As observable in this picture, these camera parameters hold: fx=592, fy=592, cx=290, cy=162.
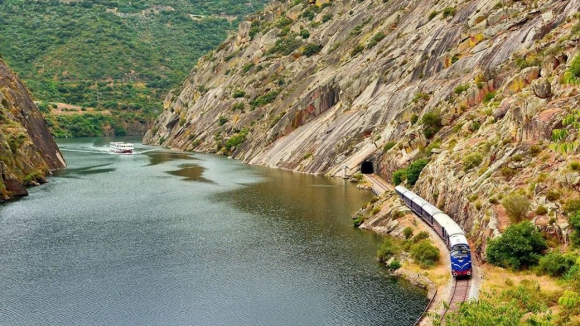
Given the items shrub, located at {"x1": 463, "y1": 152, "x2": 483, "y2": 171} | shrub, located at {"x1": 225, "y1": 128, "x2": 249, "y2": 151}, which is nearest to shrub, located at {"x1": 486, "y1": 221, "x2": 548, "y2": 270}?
shrub, located at {"x1": 463, "y1": 152, "x2": 483, "y2": 171}

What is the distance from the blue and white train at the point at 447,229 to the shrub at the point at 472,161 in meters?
5.61

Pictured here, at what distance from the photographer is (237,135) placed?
174 m

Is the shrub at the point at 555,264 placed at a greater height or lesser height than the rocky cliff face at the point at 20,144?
lesser

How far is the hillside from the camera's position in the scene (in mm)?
52625

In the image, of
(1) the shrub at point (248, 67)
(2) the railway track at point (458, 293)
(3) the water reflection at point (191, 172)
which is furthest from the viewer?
(1) the shrub at point (248, 67)

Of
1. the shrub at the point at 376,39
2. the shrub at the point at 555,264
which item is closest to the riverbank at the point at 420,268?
the shrub at the point at 555,264

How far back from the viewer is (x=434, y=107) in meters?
96.6

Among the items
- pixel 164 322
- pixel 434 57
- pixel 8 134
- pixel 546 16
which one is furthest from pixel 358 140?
pixel 164 322

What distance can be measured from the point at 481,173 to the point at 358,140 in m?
60.6

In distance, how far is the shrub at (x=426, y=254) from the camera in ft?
170

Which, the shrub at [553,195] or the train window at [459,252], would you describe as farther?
the shrub at [553,195]

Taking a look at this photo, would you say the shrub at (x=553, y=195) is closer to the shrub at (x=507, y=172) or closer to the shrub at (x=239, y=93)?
the shrub at (x=507, y=172)

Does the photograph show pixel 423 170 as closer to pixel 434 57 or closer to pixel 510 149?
pixel 510 149

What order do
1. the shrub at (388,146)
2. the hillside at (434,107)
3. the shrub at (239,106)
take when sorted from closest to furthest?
the hillside at (434,107)
the shrub at (388,146)
the shrub at (239,106)
